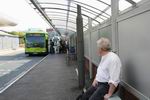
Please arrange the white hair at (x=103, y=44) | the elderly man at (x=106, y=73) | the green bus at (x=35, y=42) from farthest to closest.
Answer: the green bus at (x=35, y=42) → the white hair at (x=103, y=44) → the elderly man at (x=106, y=73)

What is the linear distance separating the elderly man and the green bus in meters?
35.6

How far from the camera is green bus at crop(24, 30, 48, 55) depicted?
4128 cm

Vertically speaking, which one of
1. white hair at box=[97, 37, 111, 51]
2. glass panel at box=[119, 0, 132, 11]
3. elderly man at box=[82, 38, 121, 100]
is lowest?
elderly man at box=[82, 38, 121, 100]

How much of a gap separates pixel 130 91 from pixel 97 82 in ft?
1.93

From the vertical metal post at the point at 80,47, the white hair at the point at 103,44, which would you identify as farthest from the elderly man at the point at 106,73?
the vertical metal post at the point at 80,47

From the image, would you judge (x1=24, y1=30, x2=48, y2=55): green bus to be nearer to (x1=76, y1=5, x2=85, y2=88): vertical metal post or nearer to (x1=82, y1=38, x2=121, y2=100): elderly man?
(x1=76, y1=5, x2=85, y2=88): vertical metal post

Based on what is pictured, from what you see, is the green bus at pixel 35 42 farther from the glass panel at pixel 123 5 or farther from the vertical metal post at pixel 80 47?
the glass panel at pixel 123 5

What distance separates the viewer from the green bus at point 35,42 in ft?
135

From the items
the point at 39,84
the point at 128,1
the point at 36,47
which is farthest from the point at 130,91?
the point at 36,47

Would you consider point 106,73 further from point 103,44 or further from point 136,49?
point 136,49

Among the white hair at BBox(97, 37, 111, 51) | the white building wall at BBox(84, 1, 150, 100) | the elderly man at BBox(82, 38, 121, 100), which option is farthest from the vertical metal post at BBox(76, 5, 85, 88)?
the white hair at BBox(97, 37, 111, 51)

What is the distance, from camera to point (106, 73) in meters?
5.88

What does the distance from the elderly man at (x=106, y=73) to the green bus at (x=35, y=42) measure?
35.6m

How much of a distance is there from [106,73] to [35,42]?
3610 cm
